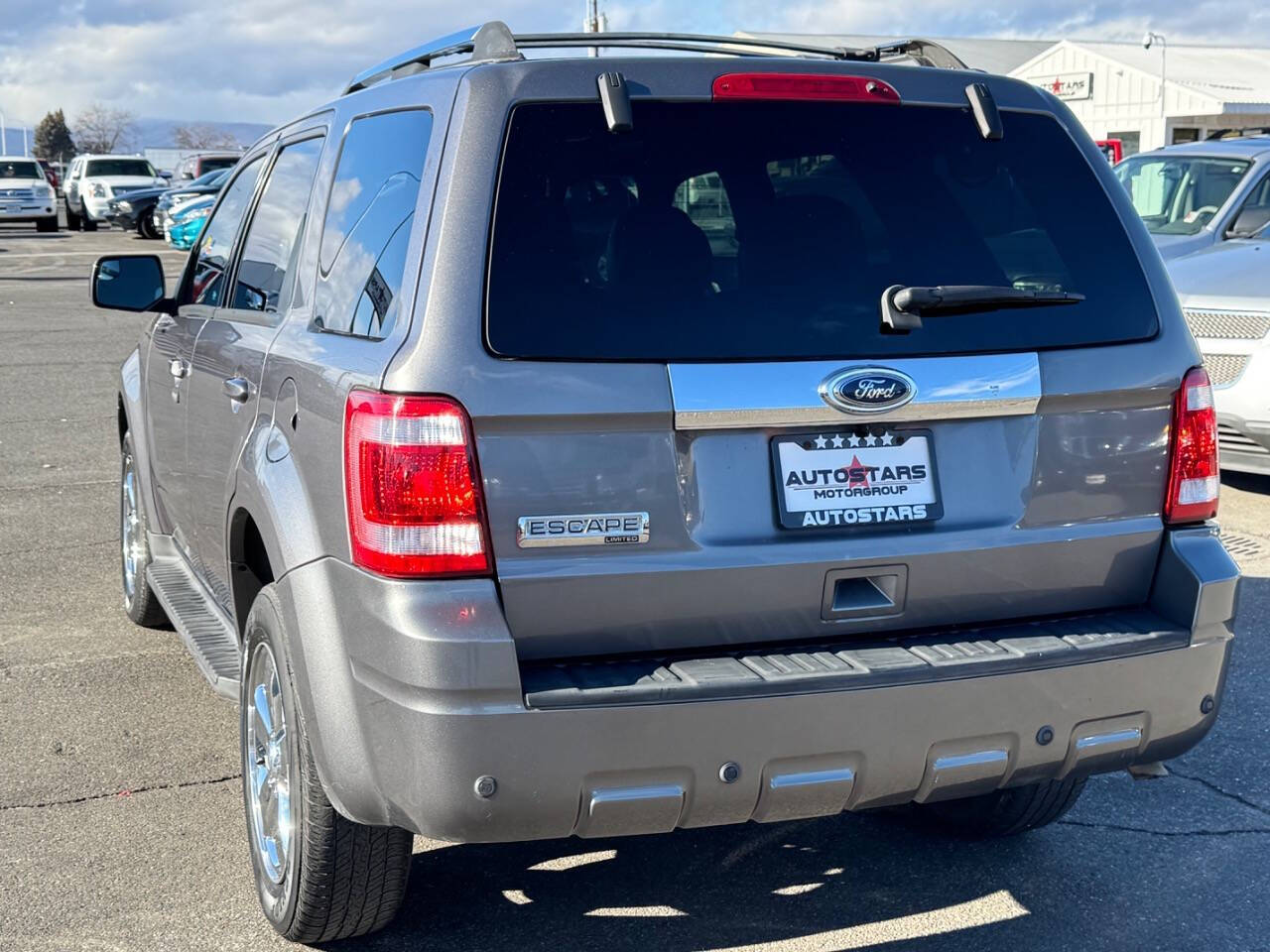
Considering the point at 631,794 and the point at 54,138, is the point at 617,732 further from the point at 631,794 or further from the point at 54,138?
the point at 54,138

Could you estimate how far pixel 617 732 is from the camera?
2.84 m

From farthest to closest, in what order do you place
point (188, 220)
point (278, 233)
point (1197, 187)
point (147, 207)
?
1. point (147, 207)
2. point (188, 220)
3. point (1197, 187)
4. point (278, 233)

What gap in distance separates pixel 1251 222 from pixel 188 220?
2156 centimetres

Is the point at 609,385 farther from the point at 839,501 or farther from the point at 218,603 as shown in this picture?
the point at 218,603

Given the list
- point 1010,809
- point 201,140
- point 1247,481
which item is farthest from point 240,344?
point 201,140

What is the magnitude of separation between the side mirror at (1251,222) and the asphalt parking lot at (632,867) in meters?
5.80

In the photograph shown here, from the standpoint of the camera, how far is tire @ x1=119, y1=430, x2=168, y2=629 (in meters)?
5.69

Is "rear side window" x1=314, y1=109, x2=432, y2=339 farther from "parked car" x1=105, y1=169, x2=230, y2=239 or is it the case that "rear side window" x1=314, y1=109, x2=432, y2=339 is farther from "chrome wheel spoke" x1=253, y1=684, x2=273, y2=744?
"parked car" x1=105, y1=169, x2=230, y2=239

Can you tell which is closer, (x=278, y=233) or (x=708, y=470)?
(x=708, y=470)

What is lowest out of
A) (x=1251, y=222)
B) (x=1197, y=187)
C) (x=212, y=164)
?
(x=212, y=164)

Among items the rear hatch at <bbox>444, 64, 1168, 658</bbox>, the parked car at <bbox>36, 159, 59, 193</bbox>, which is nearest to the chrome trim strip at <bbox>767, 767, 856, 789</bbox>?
the rear hatch at <bbox>444, 64, 1168, 658</bbox>

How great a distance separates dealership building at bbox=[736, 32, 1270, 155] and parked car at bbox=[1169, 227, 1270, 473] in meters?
27.6

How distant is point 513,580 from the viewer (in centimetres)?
285

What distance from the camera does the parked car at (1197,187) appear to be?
11.0 metres
